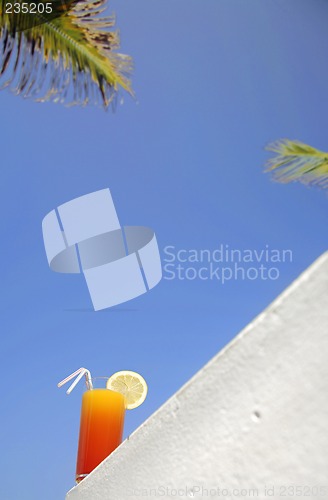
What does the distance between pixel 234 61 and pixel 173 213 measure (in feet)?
5.61

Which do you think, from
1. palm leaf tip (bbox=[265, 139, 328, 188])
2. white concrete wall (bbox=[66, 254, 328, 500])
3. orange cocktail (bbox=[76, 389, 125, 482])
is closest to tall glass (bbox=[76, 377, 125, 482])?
orange cocktail (bbox=[76, 389, 125, 482])

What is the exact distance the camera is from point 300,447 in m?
0.46

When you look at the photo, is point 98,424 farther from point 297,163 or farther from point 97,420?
point 297,163

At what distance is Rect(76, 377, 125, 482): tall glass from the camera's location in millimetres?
1479

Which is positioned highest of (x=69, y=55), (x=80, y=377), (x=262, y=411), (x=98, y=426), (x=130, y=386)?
(x=69, y=55)

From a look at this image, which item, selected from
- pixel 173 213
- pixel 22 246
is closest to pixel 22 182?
pixel 22 246

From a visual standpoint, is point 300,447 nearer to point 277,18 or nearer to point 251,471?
point 251,471

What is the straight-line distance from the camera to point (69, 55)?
301 cm

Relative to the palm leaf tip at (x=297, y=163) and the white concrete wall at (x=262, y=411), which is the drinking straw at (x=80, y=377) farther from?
the palm leaf tip at (x=297, y=163)

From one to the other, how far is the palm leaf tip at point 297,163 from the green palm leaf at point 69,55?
36.6 inches

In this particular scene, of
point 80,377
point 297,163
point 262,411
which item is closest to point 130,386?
point 80,377

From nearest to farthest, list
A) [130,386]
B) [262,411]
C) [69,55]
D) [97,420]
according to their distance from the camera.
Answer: [262,411] → [97,420] → [130,386] → [69,55]

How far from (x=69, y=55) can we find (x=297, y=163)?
4.57 ft

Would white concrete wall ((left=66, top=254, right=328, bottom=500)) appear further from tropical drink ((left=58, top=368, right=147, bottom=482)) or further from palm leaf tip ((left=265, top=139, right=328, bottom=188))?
palm leaf tip ((left=265, top=139, right=328, bottom=188))
